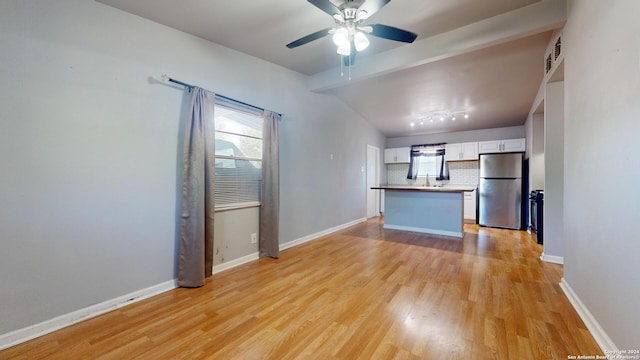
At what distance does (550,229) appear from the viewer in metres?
3.09

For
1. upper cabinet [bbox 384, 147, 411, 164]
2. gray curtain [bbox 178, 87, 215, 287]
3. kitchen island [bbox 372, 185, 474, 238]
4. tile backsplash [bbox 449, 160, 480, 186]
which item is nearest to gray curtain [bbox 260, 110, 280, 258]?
gray curtain [bbox 178, 87, 215, 287]

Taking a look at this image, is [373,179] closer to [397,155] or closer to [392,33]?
[397,155]

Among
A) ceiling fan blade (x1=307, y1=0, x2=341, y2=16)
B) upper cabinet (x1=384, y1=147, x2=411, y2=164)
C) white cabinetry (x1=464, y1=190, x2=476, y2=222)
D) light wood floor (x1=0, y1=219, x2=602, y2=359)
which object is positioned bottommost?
light wood floor (x1=0, y1=219, x2=602, y2=359)

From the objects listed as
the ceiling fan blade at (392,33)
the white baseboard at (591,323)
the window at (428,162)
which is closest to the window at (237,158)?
the ceiling fan blade at (392,33)

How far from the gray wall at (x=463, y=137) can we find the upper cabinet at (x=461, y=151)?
317 mm

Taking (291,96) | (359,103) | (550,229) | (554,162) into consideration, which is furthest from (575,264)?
(359,103)

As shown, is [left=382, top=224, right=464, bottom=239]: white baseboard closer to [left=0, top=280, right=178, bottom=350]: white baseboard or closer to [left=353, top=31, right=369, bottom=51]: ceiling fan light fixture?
[left=353, top=31, right=369, bottom=51]: ceiling fan light fixture

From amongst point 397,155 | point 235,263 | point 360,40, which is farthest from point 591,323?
point 397,155

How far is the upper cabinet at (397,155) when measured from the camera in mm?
7133

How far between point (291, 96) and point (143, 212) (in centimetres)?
256

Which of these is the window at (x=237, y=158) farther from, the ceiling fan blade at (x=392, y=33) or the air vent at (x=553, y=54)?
the air vent at (x=553, y=54)

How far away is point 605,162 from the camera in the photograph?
160 cm

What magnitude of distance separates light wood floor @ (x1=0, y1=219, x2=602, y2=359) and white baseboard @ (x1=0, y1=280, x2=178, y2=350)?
0.22 ft

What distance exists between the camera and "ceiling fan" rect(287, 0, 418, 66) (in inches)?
70.7
